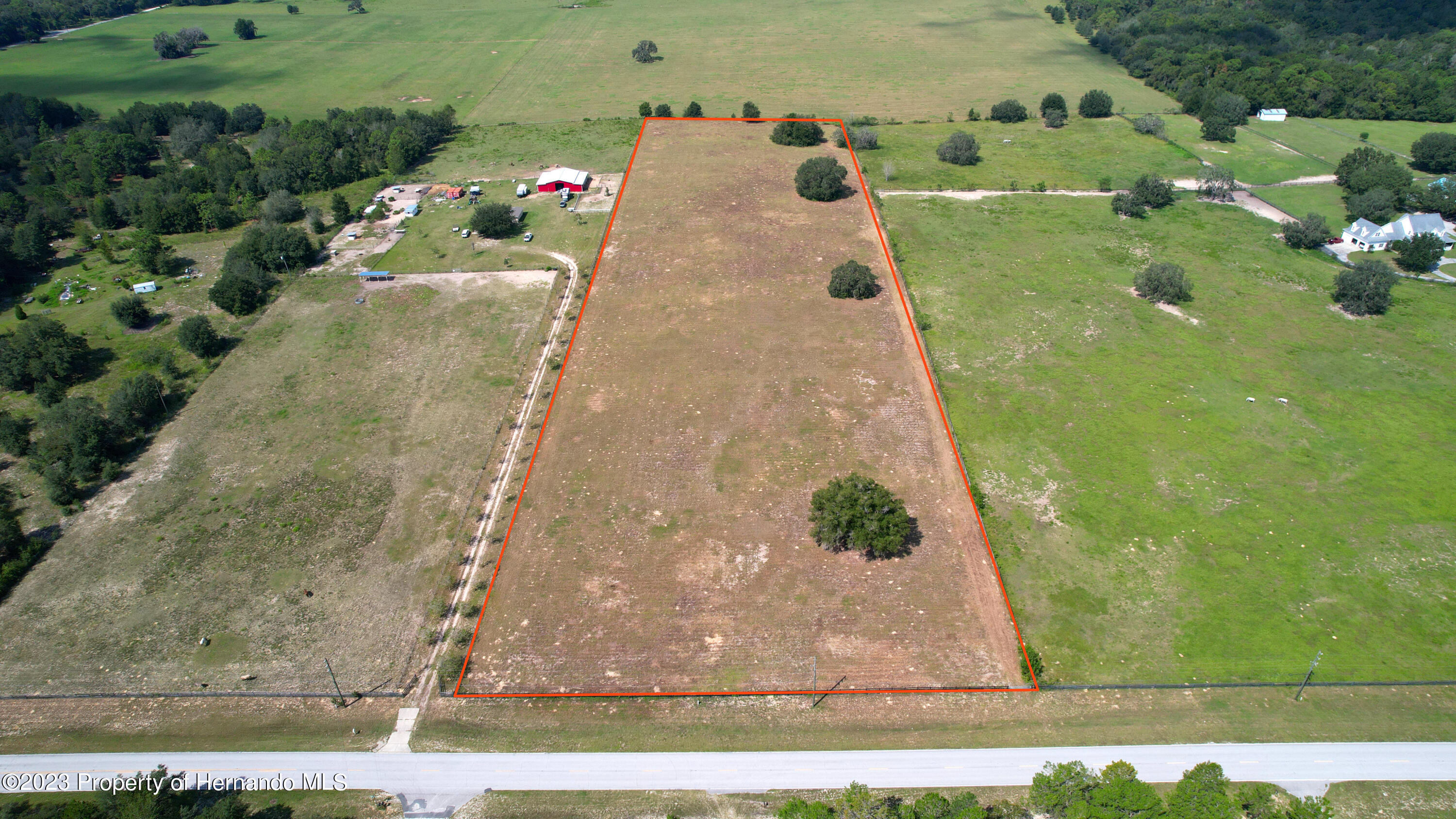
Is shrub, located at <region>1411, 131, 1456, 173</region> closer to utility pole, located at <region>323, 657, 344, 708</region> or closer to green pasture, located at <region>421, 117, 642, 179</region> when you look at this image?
green pasture, located at <region>421, 117, 642, 179</region>

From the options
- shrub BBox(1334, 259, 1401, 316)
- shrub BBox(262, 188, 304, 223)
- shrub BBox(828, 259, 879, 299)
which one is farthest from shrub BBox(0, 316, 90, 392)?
shrub BBox(1334, 259, 1401, 316)

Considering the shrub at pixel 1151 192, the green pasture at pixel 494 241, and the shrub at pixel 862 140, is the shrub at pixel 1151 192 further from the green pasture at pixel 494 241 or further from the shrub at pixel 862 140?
the green pasture at pixel 494 241

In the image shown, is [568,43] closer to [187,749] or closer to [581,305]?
[581,305]

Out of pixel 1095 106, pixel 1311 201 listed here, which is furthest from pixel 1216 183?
pixel 1095 106

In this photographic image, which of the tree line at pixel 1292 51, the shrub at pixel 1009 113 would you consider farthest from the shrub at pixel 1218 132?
the shrub at pixel 1009 113

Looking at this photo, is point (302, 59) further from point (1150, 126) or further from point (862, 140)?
point (1150, 126)
